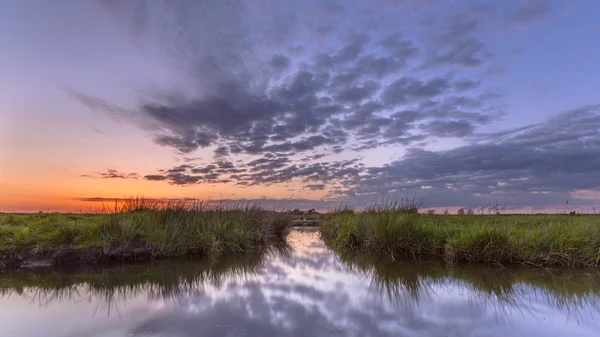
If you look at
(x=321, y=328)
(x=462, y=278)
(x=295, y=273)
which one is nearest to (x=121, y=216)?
(x=295, y=273)

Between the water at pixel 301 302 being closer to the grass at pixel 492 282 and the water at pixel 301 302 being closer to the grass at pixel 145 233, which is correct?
the grass at pixel 492 282

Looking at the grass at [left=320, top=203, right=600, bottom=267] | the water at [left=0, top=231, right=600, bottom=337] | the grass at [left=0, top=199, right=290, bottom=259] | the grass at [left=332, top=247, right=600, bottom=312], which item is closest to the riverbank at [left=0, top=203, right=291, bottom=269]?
the grass at [left=0, top=199, right=290, bottom=259]

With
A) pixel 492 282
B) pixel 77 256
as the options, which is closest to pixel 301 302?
pixel 492 282

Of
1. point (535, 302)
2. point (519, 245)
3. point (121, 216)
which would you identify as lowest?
point (535, 302)

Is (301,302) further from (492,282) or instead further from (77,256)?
(77,256)

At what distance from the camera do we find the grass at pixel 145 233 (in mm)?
8789

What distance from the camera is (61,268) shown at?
26.5ft

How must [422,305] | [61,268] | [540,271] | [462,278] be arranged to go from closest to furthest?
[422,305], [462,278], [540,271], [61,268]

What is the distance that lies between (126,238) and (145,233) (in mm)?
649

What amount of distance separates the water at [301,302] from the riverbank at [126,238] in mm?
A: 975

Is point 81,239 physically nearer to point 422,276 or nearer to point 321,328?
point 321,328

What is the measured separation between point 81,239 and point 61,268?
1.21m

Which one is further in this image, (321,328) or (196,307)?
(196,307)

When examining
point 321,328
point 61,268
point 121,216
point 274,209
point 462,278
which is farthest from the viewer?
point 274,209
